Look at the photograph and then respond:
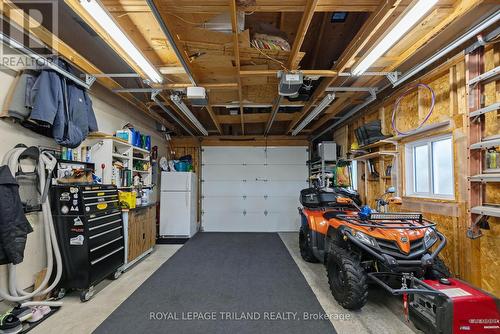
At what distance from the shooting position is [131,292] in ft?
9.73

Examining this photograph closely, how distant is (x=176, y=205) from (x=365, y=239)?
15.2 ft

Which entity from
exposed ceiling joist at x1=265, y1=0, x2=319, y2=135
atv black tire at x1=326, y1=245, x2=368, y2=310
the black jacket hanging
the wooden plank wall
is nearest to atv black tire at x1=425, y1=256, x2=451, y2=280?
the wooden plank wall

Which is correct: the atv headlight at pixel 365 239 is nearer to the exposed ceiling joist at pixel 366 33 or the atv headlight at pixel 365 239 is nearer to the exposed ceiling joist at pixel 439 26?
the exposed ceiling joist at pixel 366 33

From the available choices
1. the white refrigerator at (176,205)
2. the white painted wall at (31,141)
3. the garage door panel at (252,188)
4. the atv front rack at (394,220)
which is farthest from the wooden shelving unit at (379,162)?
the white painted wall at (31,141)

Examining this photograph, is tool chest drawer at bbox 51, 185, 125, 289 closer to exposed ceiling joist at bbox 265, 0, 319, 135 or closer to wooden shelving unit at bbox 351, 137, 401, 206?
exposed ceiling joist at bbox 265, 0, 319, 135

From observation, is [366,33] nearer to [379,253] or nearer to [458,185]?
[458,185]

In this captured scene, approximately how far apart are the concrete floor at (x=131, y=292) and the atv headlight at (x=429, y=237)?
780 millimetres

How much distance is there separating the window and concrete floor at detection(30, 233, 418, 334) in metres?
1.41

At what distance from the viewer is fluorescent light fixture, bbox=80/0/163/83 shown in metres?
1.79

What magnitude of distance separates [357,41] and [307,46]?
130cm

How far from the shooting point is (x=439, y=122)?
2.74 meters

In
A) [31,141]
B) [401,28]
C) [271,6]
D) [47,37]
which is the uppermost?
[271,6]

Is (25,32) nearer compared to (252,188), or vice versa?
(25,32)

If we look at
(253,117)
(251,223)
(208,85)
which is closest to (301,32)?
(208,85)
